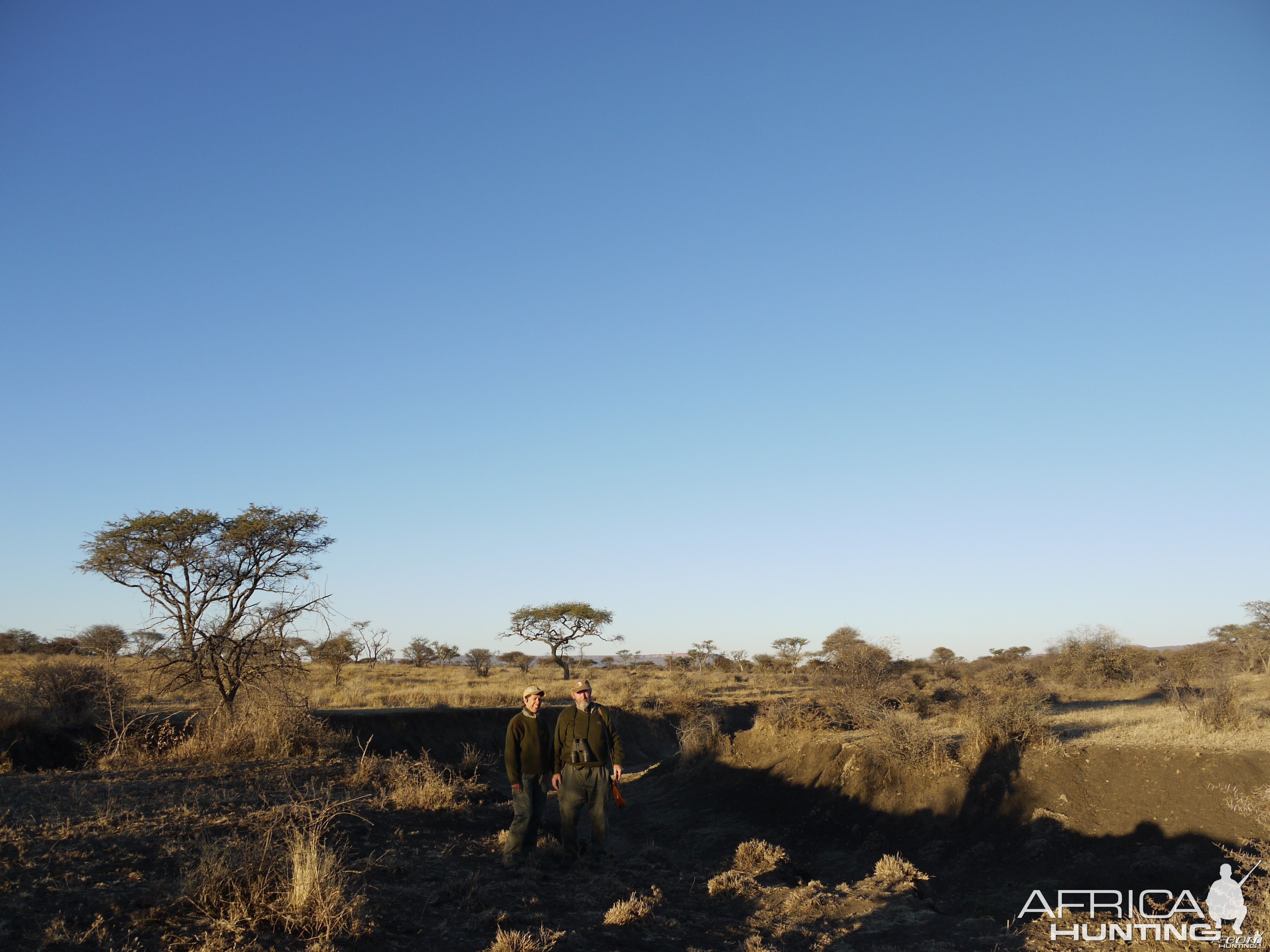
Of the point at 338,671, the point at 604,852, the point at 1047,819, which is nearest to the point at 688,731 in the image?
the point at 1047,819

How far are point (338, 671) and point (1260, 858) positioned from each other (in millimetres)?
35835

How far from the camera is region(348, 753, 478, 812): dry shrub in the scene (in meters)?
9.18

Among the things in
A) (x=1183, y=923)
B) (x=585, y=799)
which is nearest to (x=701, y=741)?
(x=585, y=799)

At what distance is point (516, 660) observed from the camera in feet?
231

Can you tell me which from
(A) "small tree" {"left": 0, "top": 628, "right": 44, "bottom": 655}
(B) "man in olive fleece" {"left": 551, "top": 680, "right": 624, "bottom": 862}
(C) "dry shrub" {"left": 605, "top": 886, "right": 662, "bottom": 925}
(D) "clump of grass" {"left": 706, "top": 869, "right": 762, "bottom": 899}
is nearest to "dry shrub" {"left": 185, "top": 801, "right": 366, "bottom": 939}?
(C) "dry shrub" {"left": 605, "top": 886, "right": 662, "bottom": 925}

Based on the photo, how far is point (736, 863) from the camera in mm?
8992

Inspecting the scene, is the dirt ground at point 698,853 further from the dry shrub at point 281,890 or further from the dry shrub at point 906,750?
the dry shrub at point 906,750

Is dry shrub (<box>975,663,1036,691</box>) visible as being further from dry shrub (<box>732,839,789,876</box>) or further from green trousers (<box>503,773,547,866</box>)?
green trousers (<box>503,773,547,866</box>)

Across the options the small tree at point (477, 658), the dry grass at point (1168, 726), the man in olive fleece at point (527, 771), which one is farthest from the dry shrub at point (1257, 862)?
the small tree at point (477, 658)

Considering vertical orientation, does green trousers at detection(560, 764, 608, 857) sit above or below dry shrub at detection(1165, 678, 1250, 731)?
above

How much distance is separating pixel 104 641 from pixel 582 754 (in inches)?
597

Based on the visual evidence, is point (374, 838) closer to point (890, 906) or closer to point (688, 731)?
point (890, 906)

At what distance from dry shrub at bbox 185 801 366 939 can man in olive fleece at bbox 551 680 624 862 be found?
8.51 feet

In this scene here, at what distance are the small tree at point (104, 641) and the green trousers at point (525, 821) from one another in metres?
9.70
